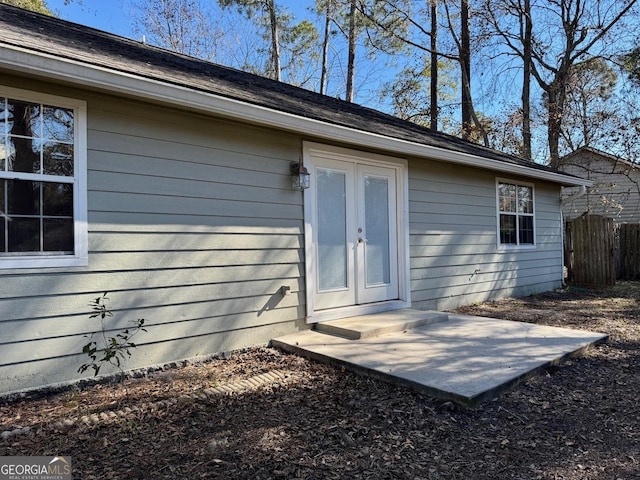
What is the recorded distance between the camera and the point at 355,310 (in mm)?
5383

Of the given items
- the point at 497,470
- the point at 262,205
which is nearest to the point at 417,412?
the point at 497,470

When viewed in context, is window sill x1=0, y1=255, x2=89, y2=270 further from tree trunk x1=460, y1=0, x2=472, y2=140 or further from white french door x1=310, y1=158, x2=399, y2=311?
tree trunk x1=460, y1=0, x2=472, y2=140

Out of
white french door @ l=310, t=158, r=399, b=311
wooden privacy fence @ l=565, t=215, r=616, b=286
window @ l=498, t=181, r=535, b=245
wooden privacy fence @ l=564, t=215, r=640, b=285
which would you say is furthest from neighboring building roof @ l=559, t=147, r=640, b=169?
white french door @ l=310, t=158, r=399, b=311

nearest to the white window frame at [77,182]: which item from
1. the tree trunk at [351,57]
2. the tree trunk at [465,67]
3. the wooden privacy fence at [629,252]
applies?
the wooden privacy fence at [629,252]

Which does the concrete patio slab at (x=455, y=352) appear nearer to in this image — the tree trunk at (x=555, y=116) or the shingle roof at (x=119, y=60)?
the shingle roof at (x=119, y=60)

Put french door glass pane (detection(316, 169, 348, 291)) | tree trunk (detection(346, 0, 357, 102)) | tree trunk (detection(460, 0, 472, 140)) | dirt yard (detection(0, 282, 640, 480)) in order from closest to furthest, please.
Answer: dirt yard (detection(0, 282, 640, 480)) → french door glass pane (detection(316, 169, 348, 291)) → tree trunk (detection(460, 0, 472, 140)) → tree trunk (detection(346, 0, 357, 102))

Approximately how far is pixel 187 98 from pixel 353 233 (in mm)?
2599

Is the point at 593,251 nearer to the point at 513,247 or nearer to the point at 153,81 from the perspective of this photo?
the point at 513,247

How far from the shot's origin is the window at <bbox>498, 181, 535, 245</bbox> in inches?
311

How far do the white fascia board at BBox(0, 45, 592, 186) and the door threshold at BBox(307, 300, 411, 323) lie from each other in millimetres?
1992

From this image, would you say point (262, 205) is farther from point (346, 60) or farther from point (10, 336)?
point (346, 60)

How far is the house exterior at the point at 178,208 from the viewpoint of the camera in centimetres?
325

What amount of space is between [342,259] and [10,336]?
338 centimetres

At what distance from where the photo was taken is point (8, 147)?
320cm
